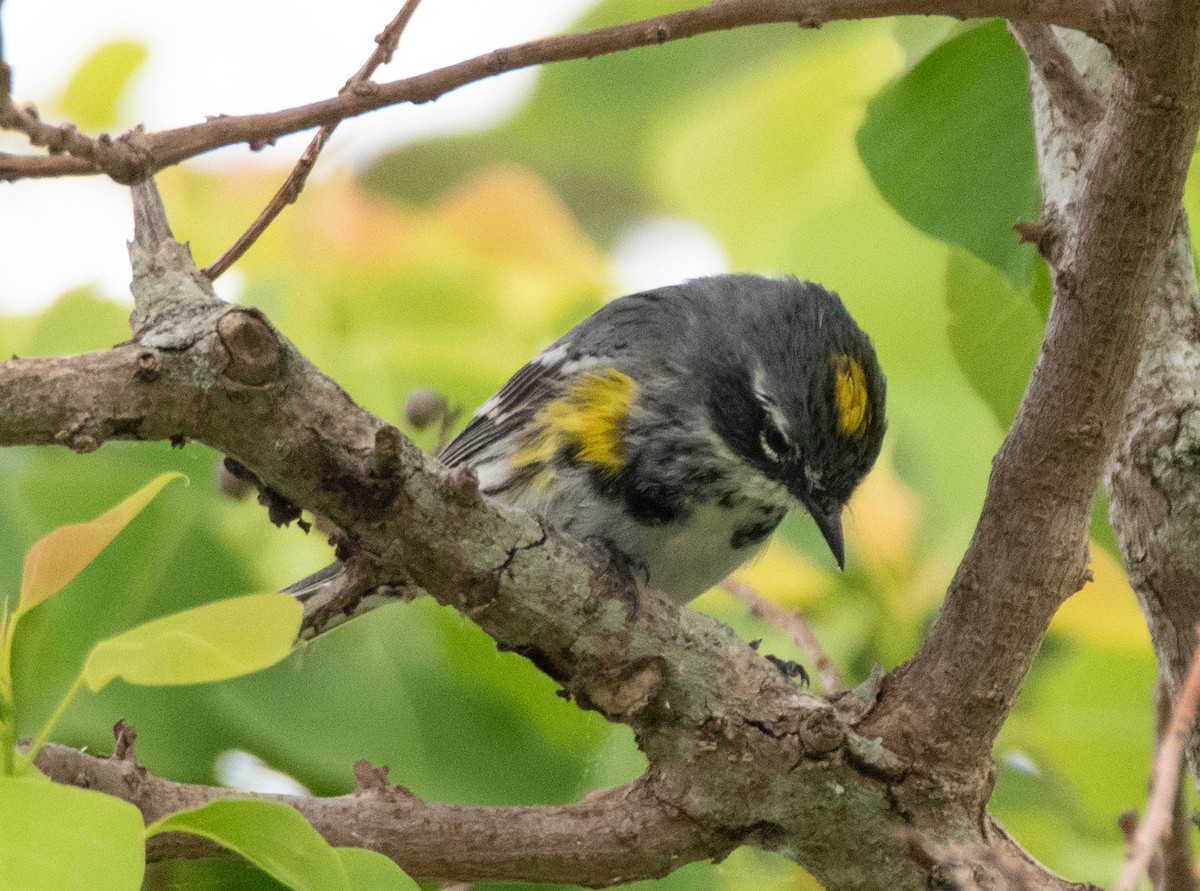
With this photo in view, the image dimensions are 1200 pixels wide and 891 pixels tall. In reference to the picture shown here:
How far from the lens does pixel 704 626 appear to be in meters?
2.47

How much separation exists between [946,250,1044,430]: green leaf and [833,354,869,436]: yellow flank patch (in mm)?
566

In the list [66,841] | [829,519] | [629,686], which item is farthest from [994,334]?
[66,841]

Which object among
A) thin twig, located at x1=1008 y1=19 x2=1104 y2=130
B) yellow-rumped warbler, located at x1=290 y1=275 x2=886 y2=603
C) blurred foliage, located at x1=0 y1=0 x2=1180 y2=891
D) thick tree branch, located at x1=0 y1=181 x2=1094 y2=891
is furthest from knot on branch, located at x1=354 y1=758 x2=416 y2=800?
thin twig, located at x1=1008 y1=19 x2=1104 y2=130

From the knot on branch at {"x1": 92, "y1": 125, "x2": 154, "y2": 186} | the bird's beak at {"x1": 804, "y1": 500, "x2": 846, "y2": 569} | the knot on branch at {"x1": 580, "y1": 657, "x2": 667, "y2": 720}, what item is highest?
the bird's beak at {"x1": 804, "y1": 500, "x2": 846, "y2": 569}

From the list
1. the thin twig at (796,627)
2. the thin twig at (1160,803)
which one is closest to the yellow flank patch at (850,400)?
the thin twig at (796,627)

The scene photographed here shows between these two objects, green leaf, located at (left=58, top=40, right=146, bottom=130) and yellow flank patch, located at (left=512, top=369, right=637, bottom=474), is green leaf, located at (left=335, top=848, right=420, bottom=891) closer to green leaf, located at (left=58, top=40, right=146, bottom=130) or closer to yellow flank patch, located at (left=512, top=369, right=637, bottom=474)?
yellow flank patch, located at (left=512, top=369, right=637, bottom=474)

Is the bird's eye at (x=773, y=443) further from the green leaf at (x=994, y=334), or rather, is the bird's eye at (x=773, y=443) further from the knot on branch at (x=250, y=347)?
the knot on branch at (x=250, y=347)

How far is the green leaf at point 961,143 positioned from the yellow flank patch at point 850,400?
27.8 inches

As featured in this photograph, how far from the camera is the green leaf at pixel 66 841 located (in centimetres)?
159

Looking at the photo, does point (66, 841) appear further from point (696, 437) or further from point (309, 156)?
point (696, 437)

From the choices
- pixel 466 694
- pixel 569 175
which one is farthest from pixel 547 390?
pixel 569 175

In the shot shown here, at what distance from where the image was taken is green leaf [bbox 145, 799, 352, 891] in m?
1.75

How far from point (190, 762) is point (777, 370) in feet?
5.71

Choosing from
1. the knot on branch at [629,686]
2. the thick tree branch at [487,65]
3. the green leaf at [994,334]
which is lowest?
the knot on branch at [629,686]
